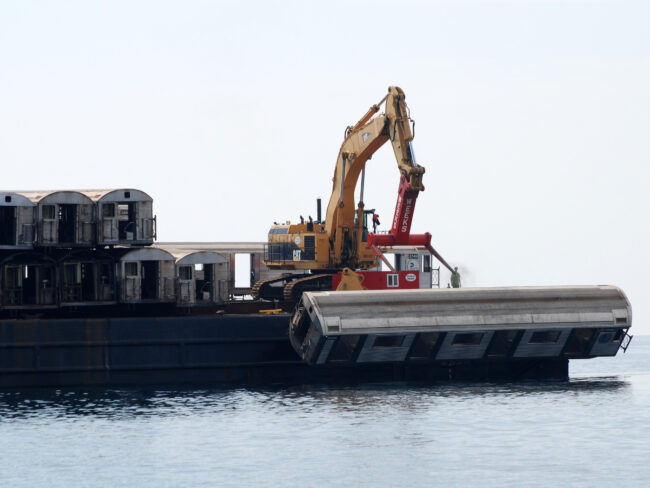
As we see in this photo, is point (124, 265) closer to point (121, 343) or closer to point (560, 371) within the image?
point (121, 343)

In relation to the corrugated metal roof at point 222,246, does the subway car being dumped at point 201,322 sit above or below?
below

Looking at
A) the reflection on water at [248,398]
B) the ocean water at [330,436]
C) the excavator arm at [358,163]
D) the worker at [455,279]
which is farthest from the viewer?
the worker at [455,279]

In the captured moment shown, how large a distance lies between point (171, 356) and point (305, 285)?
8984 millimetres

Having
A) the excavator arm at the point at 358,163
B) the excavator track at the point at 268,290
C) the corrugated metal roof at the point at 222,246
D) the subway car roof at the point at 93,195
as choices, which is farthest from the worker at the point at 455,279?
the corrugated metal roof at the point at 222,246

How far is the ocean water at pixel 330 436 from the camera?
3500 centimetres

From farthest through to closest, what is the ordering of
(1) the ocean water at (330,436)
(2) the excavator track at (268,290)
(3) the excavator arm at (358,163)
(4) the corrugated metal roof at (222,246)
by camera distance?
(4) the corrugated metal roof at (222,246), (2) the excavator track at (268,290), (3) the excavator arm at (358,163), (1) the ocean water at (330,436)

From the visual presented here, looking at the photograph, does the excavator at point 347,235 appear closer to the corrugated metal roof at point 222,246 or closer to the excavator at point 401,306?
the excavator at point 401,306

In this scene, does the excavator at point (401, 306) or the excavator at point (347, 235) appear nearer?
the excavator at point (401, 306)

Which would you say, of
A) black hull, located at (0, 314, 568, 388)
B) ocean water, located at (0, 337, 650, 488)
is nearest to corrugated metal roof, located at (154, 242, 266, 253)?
black hull, located at (0, 314, 568, 388)

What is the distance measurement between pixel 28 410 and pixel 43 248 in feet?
30.3

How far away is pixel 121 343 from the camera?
51.5 m

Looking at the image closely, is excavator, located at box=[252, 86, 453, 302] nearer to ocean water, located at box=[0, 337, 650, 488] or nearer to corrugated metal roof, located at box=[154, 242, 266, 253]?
ocean water, located at box=[0, 337, 650, 488]

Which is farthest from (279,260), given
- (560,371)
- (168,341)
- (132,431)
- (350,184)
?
(132,431)

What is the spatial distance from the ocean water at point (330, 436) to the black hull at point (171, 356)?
2.87 feet
